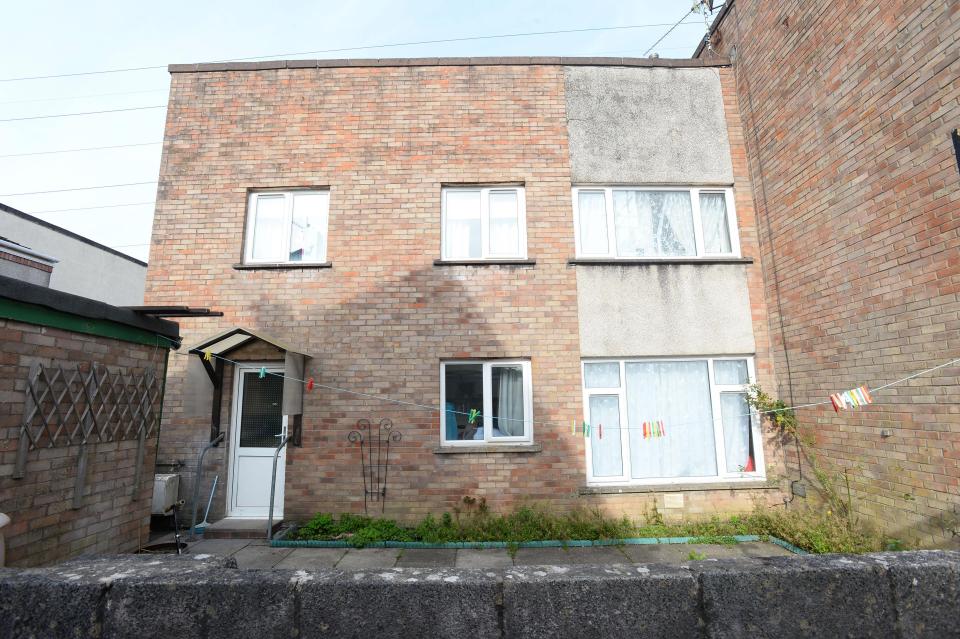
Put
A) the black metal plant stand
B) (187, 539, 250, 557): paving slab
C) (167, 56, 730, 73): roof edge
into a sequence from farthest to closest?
1. (167, 56, 730, 73): roof edge
2. the black metal plant stand
3. (187, 539, 250, 557): paving slab

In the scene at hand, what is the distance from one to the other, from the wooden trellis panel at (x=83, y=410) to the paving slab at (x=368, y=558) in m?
2.22

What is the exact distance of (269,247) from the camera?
282 inches

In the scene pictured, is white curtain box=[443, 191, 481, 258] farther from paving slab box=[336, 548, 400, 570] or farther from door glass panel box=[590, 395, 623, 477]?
paving slab box=[336, 548, 400, 570]

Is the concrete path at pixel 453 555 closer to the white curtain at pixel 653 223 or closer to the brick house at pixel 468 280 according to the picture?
the brick house at pixel 468 280

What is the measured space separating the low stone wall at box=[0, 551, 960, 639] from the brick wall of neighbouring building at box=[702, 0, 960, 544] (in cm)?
353

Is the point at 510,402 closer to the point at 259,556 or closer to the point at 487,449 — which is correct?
the point at 487,449

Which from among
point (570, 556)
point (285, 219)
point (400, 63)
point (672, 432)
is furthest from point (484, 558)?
point (400, 63)

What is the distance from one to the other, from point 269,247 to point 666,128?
20.5ft

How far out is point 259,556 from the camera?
5.41 meters

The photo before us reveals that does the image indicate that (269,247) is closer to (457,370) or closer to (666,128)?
(457,370)

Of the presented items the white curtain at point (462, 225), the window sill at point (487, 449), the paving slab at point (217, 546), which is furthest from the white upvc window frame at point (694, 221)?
the paving slab at point (217, 546)

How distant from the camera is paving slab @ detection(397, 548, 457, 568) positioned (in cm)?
524

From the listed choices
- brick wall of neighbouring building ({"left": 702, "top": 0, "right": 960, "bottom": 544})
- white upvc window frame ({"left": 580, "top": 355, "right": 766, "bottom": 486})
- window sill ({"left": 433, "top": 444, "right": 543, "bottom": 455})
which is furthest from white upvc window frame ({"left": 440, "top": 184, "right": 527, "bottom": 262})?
brick wall of neighbouring building ({"left": 702, "top": 0, "right": 960, "bottom": 544})

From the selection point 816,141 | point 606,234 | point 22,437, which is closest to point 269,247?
point 22,437
